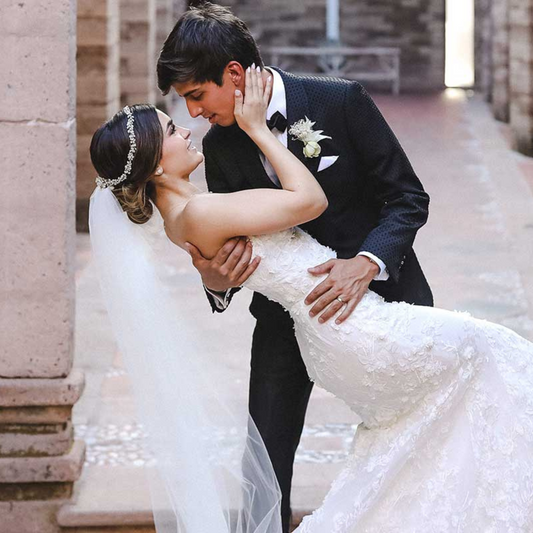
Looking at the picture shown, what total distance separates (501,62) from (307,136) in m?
12.6

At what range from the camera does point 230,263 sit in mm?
3236

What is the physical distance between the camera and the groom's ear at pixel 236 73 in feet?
10.3

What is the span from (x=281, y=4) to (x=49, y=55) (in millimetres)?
17209

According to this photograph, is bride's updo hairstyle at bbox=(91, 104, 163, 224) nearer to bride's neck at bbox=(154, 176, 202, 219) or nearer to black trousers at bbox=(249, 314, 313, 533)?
bride's neck at bbox=(154, 176, 202, 219)

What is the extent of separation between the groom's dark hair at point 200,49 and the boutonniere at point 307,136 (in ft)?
0.88

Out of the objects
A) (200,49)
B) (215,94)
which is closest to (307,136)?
(215,94)

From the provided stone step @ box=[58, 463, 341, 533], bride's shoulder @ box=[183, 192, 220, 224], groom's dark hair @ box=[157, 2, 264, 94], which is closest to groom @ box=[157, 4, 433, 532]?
groom's dark hair @ box=[157, 2, 264, 94]

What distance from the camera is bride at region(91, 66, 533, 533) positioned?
3.23m

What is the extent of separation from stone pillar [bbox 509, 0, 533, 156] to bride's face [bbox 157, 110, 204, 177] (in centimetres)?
982

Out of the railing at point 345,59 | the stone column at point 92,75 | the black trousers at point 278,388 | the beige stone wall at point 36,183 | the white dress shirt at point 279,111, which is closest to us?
the white dress shirt at point 279,111

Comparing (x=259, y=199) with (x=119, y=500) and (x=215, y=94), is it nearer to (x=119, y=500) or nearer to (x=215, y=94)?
(x=215, y=94)

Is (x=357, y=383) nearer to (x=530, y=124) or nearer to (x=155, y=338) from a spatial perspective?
(x=155, y=338)

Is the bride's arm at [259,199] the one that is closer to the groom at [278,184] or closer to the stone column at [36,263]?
the groom at [278,184]

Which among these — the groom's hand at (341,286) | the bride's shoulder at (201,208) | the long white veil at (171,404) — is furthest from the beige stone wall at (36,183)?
the groom's hand at (341,286)
